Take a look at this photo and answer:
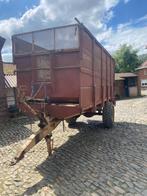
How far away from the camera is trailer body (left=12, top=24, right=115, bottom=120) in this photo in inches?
195

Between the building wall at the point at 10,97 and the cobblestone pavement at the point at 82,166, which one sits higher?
the building wall at the point at 10,97

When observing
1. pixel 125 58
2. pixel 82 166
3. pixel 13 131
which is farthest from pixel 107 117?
pixel 125 58

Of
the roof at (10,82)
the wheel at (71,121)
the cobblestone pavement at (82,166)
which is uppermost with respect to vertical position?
the roof at (10,82)

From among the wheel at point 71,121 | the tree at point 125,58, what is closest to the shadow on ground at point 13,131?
the wheel at point 71,121

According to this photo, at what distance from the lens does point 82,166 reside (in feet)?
17.7

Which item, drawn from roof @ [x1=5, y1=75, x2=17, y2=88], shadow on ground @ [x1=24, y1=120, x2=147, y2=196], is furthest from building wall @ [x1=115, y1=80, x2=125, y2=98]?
shadow on ground @ [x1=24, y1=120, x2=147, y2=196]

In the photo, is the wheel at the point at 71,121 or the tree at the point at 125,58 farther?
the tree at the point at 125,58

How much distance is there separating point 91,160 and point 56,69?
2448 millimetres

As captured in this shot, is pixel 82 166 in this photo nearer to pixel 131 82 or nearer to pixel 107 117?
pixel 107 117

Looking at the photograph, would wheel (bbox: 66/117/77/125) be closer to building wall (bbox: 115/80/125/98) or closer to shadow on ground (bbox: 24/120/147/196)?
shadow on ground (bbox: 24/120/147/196)

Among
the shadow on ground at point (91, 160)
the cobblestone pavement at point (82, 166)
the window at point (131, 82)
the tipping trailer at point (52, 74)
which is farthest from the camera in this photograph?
the window at point (131, 82)

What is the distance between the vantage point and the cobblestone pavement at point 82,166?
441cm

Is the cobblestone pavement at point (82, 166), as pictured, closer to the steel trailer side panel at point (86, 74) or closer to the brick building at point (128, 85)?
the steel trailer side panel at point (86, 74)

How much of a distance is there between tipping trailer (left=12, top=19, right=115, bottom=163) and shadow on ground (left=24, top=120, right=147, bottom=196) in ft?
2.30
